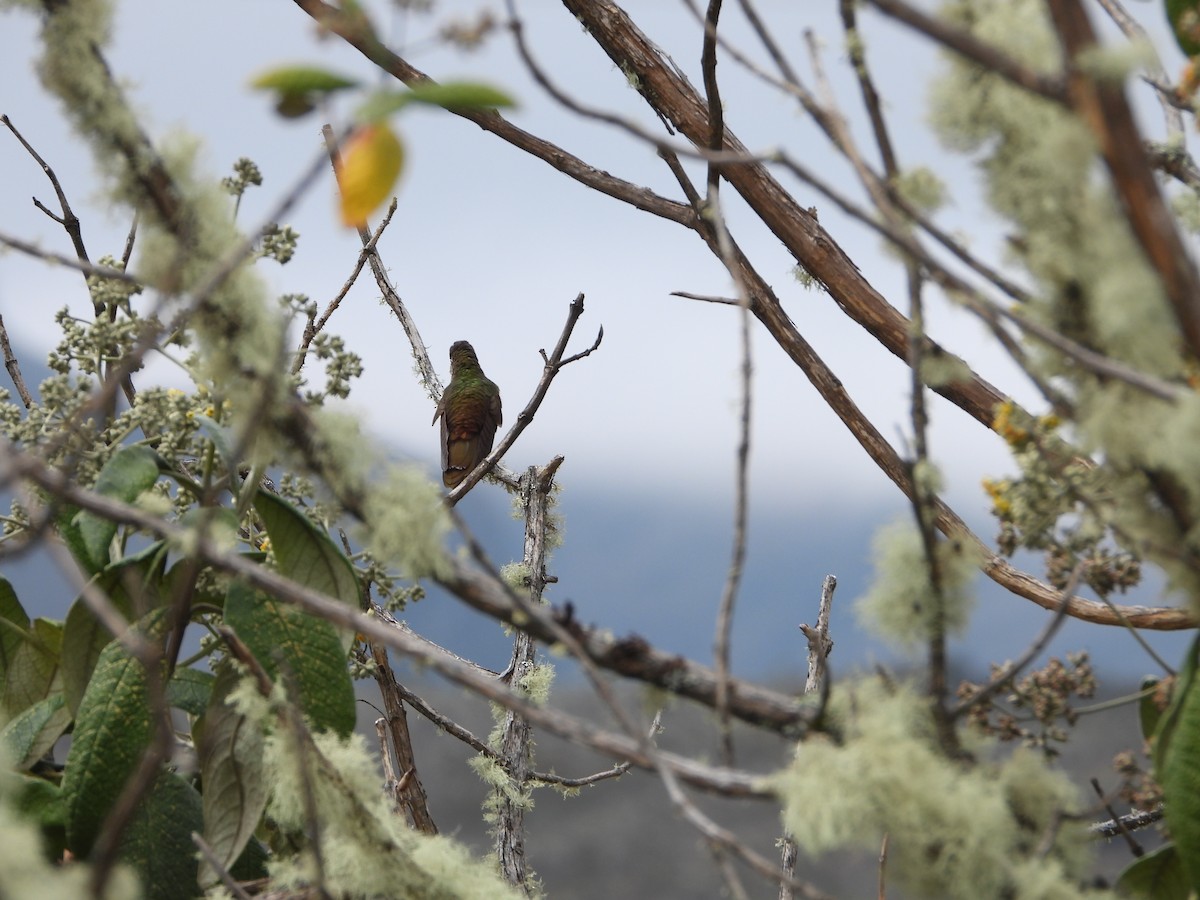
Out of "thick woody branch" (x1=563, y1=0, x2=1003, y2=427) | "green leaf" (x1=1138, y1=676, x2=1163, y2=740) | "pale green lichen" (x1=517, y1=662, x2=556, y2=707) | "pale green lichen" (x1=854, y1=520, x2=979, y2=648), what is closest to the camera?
"pale green lichen" (x1=854, y1=520, x2=979, y2=648)

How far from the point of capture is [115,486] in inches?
29.9

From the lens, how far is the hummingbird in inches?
122

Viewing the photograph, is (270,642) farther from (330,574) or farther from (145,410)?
(145,410)

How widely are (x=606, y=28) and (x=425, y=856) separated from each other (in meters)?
0.94

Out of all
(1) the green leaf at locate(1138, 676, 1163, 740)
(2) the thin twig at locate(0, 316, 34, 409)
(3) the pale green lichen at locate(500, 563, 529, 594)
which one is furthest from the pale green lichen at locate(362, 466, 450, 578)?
(3) the pale green lichen at locate(500, 563, 529, 594)

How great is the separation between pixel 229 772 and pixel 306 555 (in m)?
0.16

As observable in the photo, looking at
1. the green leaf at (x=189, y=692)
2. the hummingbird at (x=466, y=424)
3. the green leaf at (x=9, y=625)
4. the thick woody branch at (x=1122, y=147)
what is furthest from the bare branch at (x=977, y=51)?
the hummingbird at (x=466, y=424)

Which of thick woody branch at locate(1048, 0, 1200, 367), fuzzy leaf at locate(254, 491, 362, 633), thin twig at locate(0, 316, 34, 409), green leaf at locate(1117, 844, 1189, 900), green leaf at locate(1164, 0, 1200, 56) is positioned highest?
thin twig at locate(0, 316, 34, 409)

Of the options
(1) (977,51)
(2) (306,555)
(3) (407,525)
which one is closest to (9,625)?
(2) (306,555)

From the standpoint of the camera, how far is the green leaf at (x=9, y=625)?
883 mm

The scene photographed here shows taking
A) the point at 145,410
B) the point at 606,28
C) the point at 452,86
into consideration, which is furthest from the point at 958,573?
the point at 606,28

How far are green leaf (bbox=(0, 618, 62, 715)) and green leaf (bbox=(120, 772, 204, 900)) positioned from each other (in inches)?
7.4

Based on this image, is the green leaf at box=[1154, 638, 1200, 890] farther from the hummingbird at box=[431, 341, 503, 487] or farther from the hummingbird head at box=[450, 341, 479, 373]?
the hummingbird head at box=[450, 341, 479, 373]

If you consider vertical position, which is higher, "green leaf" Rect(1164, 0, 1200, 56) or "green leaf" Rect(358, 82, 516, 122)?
"green leaf" Rect(1164, 0, 1200, 56)
